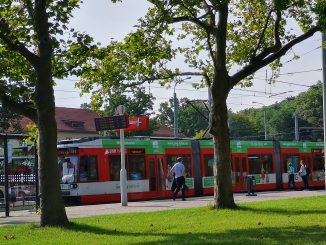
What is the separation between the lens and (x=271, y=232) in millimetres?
11531

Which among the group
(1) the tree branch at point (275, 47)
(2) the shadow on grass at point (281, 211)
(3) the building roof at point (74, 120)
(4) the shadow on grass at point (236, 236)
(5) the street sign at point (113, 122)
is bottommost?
(4) the shadow on grass at point (236, 236)

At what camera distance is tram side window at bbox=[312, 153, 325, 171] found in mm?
40422

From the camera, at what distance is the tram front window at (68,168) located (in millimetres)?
27547

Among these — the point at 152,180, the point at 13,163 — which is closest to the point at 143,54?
the point at 13,163

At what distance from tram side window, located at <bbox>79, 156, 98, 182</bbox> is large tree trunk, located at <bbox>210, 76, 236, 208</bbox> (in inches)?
427

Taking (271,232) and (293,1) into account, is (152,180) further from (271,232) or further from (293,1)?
(271,232)

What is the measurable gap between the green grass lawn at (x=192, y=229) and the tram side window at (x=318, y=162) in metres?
23.9

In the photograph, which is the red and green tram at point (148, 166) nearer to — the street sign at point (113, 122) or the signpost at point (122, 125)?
the signpost at point (122, 125)

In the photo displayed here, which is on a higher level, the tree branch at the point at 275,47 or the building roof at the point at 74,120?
the building roof at the point at 74,120

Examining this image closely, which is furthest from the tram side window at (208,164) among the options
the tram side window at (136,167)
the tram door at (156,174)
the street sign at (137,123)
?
the street sign at (137,123)

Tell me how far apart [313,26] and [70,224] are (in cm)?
1003

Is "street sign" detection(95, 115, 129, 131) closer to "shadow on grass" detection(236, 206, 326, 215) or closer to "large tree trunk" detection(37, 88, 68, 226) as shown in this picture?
"shadow on grass" detection(236, 206, 326, 215)

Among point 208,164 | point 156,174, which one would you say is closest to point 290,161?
point 208,164

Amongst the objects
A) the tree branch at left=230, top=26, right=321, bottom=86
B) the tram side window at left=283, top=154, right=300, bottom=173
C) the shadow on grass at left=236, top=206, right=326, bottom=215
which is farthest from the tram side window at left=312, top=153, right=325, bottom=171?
the shadow on grass at left=236, top=206, right=326, bottom=215
